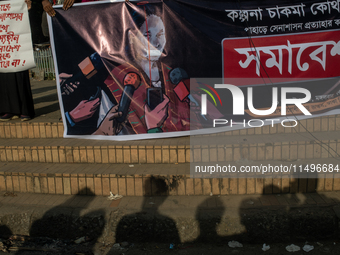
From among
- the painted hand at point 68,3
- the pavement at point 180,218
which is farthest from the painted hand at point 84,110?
the painted hand at point 68,3

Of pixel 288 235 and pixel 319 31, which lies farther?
pixel 319 31

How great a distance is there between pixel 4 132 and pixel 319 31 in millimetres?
4948

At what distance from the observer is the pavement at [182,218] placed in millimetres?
3236

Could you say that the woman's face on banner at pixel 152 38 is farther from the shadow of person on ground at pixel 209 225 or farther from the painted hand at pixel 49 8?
the shadow of person on ground at pixel 209 225

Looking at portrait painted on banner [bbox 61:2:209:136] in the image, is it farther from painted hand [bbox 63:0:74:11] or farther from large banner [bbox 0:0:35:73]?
large banner [bbox 0:0:35:73]

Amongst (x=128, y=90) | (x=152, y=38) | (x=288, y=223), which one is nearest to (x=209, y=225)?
(x=288, y=223)

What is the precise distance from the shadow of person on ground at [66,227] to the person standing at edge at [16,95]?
6.78 ft

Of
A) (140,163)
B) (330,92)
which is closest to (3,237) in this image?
(140,163)

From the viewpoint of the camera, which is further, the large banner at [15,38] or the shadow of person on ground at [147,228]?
the large banner at [15,38]

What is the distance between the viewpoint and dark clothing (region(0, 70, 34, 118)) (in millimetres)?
4961

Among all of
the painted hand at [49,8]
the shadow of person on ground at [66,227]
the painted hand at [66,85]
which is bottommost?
the shadow of person on ground at [66,227]

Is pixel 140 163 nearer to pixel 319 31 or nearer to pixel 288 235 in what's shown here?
pixel 288 235

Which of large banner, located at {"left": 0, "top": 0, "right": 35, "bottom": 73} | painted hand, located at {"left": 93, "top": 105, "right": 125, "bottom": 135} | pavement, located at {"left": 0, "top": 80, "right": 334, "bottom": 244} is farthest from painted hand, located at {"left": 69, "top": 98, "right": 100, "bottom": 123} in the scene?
pavement, located at {"left": 0, "top": 80, "right": 334, "bottom": 244}

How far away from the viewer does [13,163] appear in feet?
14.5
